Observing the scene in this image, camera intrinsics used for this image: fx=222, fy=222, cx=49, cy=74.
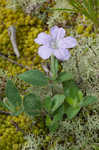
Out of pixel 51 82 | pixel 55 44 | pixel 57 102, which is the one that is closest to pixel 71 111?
pixel 57 102

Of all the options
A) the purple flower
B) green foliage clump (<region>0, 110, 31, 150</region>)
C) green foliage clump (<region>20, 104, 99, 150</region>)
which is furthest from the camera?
green foliage clump (<region>0, 110, 31, 150</region>)

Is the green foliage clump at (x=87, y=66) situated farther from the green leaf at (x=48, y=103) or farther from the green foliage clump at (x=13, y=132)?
the green foliage clump at (x=13, y=132)

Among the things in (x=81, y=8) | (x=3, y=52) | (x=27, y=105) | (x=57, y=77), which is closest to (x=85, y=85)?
(x=57, y=77)

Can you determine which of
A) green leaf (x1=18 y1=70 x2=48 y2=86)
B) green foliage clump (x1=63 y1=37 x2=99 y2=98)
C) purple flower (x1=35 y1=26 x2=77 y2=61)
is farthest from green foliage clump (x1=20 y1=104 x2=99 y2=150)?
purple flower (x1=35 y1=26 x2=77 y2=61)

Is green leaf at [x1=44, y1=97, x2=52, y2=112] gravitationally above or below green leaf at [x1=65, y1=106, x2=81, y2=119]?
above

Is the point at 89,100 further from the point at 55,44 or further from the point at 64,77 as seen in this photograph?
the point at 55,44

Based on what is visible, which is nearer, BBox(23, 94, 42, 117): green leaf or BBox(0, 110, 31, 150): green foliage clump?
BBox(23, 94, 42, 117): green leaf

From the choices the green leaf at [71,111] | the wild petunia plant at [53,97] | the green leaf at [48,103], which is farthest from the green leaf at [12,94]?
the green leaf at [71,111]

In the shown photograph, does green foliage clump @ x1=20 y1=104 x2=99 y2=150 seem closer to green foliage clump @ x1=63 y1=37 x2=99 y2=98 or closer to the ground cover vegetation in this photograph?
the ground cover vegetation

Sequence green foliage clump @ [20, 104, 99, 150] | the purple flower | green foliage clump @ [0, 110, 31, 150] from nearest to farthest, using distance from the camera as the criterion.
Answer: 1. the purple flower
2. green foliage clump @ [20, 104, 99, 150]
3. green foliage clump @ [0, 110, 31, 150]
